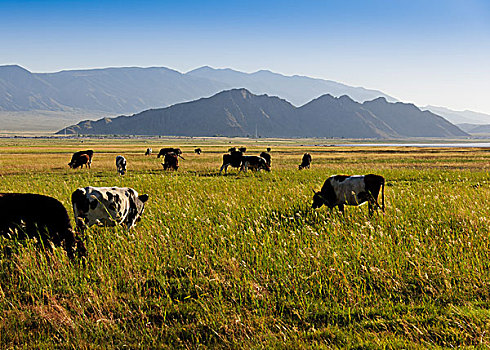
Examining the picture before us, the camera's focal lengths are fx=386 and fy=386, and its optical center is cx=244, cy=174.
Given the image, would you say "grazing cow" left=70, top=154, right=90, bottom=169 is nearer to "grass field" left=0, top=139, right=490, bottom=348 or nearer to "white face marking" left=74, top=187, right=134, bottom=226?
"white face marking" left=74, top=187, right=134, bottom=226

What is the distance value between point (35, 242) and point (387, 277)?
21.8 ft

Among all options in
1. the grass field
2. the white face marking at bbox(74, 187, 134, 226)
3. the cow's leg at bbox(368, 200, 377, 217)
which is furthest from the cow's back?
the cow's leg at bbox(368, 200, 377, 217)

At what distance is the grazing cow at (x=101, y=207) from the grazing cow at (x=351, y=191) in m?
5.46

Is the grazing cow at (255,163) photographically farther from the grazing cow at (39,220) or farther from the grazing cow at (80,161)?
the grazing cow at (39,220)

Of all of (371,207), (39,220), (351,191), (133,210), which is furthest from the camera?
(351,191)

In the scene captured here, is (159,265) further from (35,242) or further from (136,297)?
(35,242)

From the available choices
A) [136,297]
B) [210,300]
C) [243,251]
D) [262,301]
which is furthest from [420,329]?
[136,297]

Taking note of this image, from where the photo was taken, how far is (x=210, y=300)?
226 inches

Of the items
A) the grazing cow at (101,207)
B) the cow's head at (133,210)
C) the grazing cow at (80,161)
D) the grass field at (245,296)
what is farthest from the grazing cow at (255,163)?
the grass field at (245,296)

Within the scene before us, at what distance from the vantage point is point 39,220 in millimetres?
7641

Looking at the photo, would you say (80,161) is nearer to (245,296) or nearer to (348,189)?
(348,189)

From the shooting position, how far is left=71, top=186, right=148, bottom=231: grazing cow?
8.95 m

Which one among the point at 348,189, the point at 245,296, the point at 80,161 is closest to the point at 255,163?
the point at 80,161

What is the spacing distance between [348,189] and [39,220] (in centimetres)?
818
